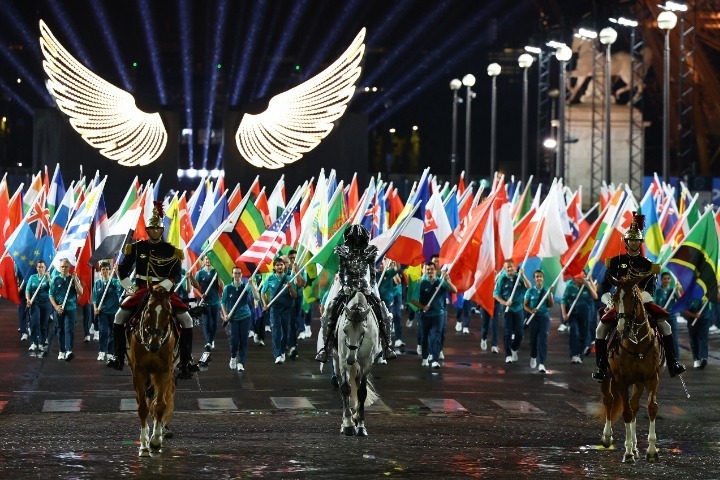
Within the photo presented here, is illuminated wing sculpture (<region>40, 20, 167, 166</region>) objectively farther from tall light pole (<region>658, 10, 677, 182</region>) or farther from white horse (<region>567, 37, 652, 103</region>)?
white horse (<region>567, 37, 652, 103</region>)

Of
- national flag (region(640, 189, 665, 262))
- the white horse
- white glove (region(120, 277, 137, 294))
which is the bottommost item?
white glove (region(120, 277, 137, 294))

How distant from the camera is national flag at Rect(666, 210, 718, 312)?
23266 mm

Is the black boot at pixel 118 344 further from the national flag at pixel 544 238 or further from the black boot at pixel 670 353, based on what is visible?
the national flag at pixel 544 238

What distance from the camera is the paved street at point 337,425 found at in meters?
13.2

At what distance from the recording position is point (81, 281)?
25531 millimetres

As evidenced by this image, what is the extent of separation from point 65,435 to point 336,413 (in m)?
3.54

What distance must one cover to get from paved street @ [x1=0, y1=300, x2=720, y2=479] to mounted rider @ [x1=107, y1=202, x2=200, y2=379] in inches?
41.9

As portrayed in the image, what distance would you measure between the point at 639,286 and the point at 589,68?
44.8 metres

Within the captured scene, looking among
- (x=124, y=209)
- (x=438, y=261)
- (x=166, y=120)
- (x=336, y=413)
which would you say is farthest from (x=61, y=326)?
(x=166, y=120)

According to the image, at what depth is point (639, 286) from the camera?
48.1ft

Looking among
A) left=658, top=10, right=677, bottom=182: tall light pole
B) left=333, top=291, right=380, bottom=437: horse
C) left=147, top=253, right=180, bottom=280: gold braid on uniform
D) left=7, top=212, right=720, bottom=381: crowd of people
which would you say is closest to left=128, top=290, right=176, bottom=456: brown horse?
left=147, top=253, right=180, bottom=280: gold braid on uniform

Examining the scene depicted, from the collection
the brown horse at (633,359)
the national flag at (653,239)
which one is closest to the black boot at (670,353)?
the brown horse at (633,359)

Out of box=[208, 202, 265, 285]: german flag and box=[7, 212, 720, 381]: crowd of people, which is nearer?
box=[7, 212, 720, 381]: crowd of people

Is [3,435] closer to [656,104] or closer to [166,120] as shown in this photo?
[166,120]
